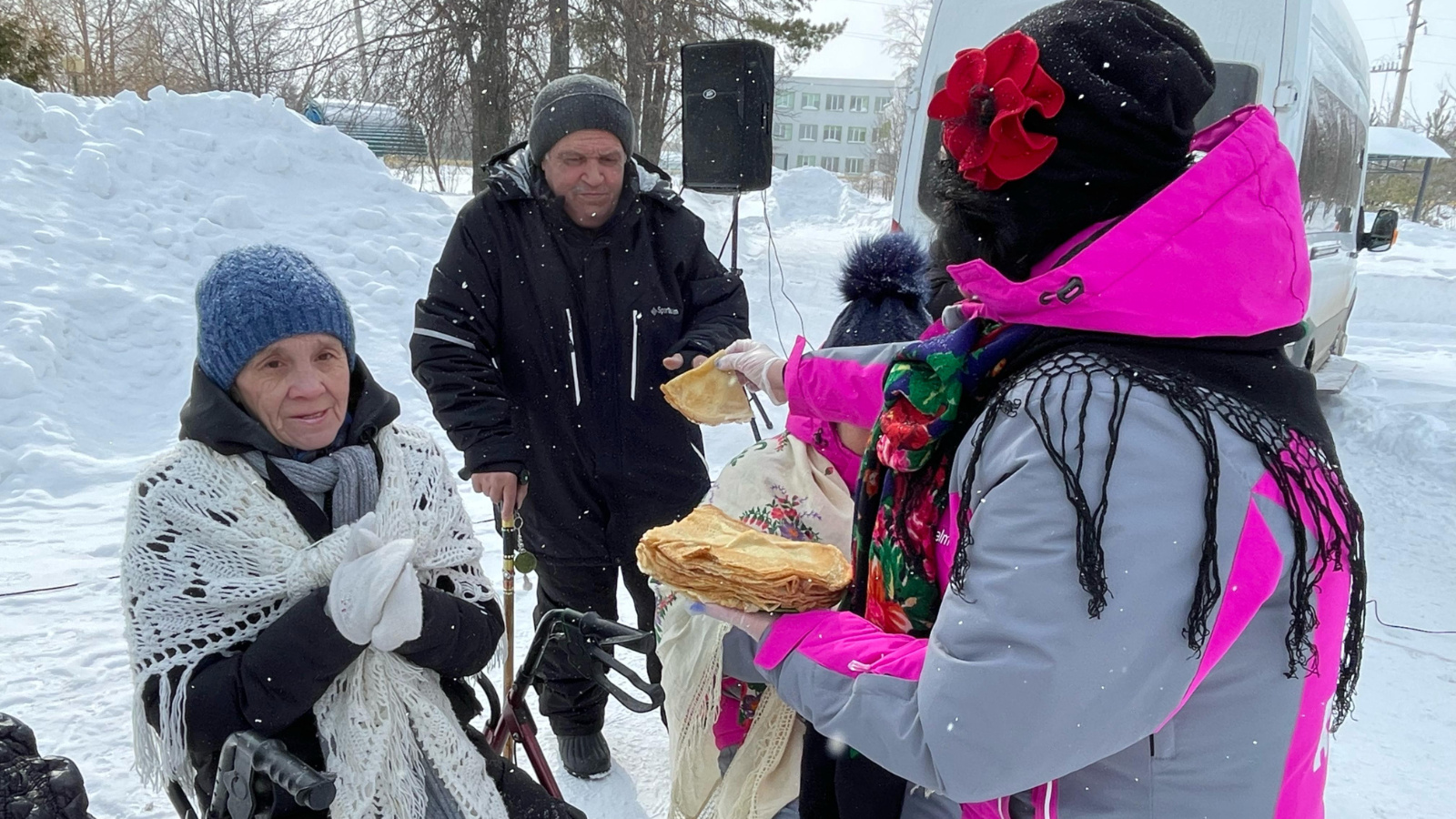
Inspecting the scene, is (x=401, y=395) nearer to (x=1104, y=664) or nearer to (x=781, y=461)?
(x=781, y=461)

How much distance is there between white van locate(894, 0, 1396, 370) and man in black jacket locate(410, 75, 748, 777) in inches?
65.2

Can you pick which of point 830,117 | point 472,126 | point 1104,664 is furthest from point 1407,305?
point 830,117

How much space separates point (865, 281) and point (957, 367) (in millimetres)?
958

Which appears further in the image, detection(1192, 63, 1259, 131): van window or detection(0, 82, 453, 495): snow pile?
detection(0, 82, 453, 495): snow pile

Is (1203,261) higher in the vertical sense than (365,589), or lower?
higher

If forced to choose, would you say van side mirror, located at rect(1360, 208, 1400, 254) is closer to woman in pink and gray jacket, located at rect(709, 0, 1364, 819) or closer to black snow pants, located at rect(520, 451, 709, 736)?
black snow pants, located at rect(520, 451, 709, 736)

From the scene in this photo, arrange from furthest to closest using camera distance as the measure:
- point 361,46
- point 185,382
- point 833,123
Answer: point 833,123 → point 361,46 → point 185,382

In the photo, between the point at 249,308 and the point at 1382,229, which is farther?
the point at 1382,229

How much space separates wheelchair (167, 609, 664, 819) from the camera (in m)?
1.33

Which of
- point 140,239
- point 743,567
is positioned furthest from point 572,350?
point 140,239

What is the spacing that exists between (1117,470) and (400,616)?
1206mm

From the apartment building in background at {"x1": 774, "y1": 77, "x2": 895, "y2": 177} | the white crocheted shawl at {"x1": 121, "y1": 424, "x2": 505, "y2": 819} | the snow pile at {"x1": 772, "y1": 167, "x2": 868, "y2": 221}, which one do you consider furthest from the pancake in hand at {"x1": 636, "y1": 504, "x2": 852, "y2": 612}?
the apartment building in background at {"x1": 774, "y1": 77, "x2": 895, "y2": 177}

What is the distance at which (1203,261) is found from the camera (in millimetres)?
884

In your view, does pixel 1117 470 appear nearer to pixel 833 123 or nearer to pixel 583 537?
pixel 583 537
